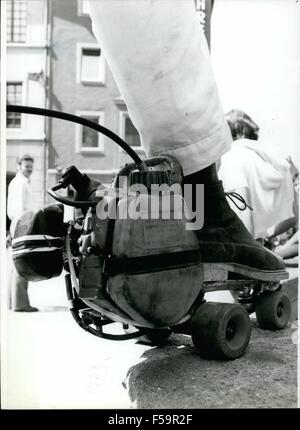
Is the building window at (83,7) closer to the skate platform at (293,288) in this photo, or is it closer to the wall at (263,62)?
the wall at (263,62)

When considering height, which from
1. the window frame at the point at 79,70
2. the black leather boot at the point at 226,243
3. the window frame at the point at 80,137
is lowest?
the black leather boot at the point at 226,243

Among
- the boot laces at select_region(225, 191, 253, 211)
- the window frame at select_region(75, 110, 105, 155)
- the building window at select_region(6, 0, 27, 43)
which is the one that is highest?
the building window at select_region(6, 0, 27, 43)

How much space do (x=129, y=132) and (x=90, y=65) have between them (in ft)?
0.51

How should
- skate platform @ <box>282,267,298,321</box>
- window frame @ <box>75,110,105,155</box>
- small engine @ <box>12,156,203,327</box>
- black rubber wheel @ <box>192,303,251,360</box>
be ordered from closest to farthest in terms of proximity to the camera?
small engine @ <box>12,156,203,327</box> → black rubber wheel @ <box>192,303,251,360</box> → window frame @ <box>75,110,105,155</box> → skate platform @ <box>282,267,298,321</box>

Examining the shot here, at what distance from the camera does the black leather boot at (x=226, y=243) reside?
861mm

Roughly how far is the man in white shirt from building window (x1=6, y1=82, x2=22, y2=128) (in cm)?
7

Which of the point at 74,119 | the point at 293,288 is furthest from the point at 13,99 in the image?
the point at 293,288

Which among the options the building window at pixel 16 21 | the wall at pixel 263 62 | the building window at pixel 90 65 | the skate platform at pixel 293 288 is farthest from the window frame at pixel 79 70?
the skate platform at pixel 293 288

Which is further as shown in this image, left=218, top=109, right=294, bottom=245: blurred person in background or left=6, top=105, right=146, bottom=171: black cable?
left=218, top=109, right=294, bottom=245: blurred person in background

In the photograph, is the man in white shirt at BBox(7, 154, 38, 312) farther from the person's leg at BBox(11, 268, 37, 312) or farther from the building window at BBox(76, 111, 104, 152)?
the building window at BBox(76, 111, 104, 152)

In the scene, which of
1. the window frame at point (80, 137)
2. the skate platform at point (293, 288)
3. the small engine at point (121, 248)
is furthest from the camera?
the skate platform at point (293, 288)

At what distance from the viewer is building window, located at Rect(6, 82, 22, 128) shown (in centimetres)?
80

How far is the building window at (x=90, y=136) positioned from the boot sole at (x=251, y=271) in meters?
0.32

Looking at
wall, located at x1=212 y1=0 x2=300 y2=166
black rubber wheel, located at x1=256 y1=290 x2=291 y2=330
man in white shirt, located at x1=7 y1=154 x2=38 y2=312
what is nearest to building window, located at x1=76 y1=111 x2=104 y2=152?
man in white shirt, located at x1=7 y1=154 x2=38 y2=312
